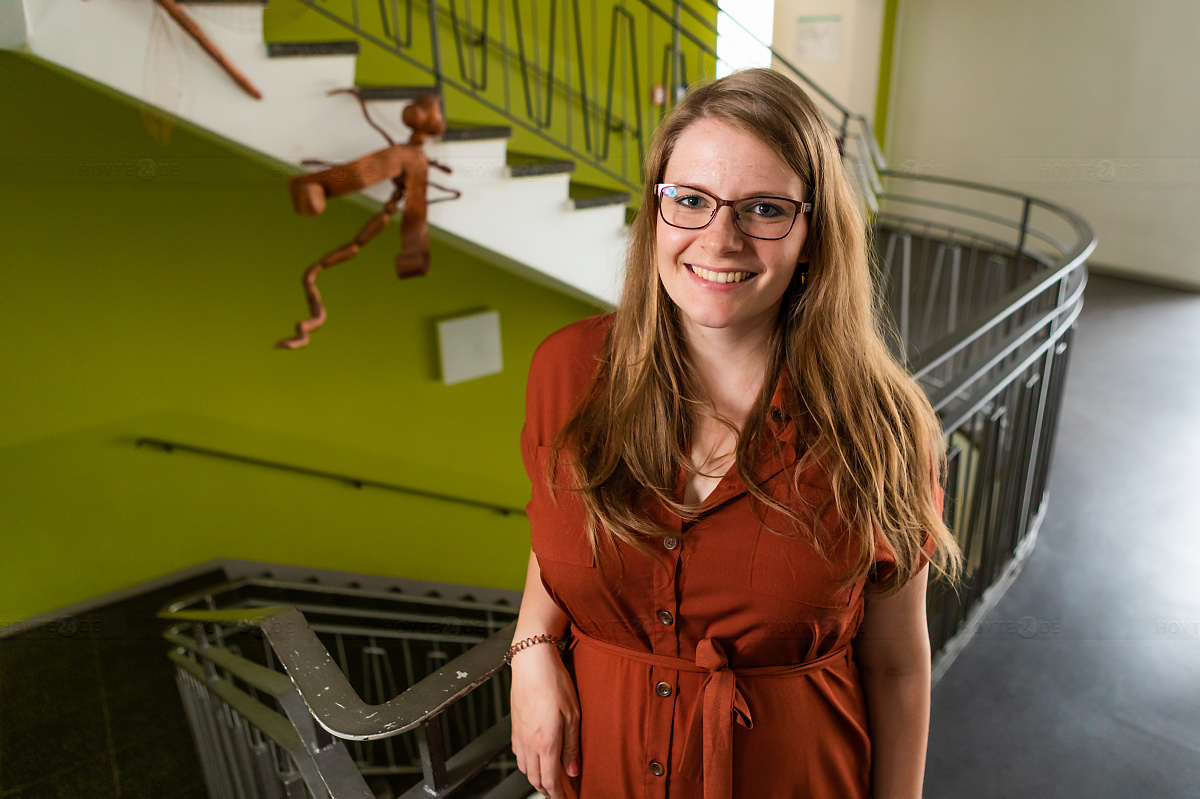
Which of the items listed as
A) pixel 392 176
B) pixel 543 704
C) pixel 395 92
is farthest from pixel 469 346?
pixel 543 704

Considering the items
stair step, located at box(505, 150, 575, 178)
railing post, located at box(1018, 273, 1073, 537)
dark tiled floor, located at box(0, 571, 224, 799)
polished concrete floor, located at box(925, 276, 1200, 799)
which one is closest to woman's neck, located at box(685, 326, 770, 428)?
polished concrete floor, located at box(925, 276, 1200, 799)

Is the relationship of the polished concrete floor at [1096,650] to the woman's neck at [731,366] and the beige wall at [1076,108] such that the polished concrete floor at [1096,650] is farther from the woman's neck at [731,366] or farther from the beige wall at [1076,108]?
the beige wall at [1076,108]

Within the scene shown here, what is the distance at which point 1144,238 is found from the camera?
4941mm

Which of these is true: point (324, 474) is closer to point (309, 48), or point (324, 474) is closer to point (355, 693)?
point (309, 48)

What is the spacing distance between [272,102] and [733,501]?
1.71 m

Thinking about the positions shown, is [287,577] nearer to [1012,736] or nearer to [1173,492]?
[1012,736]

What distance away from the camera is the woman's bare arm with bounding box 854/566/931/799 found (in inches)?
33.8

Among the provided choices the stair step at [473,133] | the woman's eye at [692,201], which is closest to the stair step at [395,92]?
the stair step at [473,133]

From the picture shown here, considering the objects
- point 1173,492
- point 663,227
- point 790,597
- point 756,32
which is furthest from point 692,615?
point 756,32

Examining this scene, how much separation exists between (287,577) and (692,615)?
119 inches

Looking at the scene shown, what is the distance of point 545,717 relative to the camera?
0.89 m

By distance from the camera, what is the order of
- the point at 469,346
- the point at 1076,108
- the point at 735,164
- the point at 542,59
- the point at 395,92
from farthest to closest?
the point at 1076,108, the point at 542,59, the point at 469,346, the point at 395,92, the point at 735,164

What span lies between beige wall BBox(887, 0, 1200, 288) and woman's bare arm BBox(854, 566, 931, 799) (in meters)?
5.11

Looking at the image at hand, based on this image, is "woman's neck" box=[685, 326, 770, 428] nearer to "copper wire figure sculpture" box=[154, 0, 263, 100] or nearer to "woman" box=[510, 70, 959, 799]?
"woman" box=[510, 70, 959, 799]
